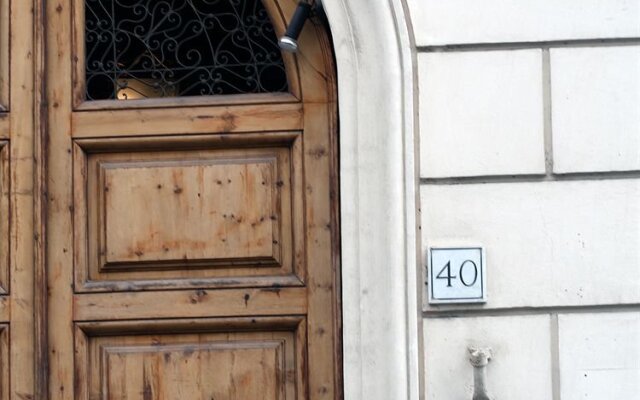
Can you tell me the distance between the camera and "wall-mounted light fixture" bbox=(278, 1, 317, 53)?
5.33 m

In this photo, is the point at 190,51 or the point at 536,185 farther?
the point at 190,51

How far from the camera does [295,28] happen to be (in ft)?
17.5

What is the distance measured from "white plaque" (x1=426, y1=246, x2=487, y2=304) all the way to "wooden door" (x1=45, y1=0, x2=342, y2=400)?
0.46 m

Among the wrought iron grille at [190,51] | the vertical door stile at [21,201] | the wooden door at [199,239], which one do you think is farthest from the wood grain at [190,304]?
the wrought iron grille at [190,51]

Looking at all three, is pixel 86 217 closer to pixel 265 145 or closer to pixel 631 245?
pixel 265 145

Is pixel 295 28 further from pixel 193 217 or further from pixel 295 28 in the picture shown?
pixel 193 217

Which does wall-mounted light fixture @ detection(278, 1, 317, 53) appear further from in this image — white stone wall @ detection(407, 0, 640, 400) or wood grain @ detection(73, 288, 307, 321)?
wood grain @ detection(73, 288, 307, 321)

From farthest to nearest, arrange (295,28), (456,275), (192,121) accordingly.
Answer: (192,121), (295,28), (456,275)

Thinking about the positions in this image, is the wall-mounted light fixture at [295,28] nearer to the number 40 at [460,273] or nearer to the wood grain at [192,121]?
the wood grain at [192,121]

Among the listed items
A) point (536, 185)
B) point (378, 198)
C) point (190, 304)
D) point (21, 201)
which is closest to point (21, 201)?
point (21, 201)

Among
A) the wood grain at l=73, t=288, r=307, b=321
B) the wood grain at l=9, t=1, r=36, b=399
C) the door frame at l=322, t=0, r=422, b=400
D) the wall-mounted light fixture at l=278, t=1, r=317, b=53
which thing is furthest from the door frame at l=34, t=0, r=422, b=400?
the wood grain at l=9, t=1, r=36, b=399

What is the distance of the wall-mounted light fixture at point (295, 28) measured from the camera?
5328 mm

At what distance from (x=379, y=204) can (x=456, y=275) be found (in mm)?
420

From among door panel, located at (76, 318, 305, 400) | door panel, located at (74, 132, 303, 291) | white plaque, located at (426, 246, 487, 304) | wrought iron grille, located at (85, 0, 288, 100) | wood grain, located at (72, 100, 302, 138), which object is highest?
wrought iron grille, located at (85, 0, 288, 100)
